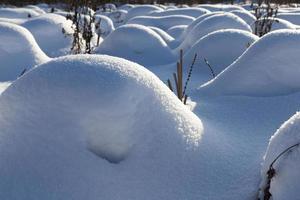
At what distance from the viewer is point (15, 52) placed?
135 inches

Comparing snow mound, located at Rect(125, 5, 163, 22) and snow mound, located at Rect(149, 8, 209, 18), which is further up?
snow mound, located at Rect(149, 8, 209, 18)

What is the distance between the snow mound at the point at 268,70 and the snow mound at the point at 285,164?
3.18 ft

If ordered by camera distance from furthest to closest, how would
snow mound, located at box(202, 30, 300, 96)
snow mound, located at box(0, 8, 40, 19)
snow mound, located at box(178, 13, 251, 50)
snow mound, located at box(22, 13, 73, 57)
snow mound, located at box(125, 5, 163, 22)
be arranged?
snow mound, located at box(125, 5, 163, 22) → snow mound, located at box(0, 8, 40, 19) → snow mound, located at box(22, 13, 73, 57) → snow mound, located at box(178, 13, 251, 50) → snow mound, located at box(202, 30, 300, 96)

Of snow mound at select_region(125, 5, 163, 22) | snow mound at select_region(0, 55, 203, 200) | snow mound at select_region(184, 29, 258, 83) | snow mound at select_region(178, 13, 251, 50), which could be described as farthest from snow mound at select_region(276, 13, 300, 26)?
snow mound at select_region(0, 55, 203, 200)

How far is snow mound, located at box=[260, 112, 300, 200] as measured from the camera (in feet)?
3.78

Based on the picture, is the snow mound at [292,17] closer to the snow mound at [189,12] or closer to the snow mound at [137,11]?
the snow mound at [189,12]

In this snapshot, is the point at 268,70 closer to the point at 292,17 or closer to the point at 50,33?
the point at 50,33

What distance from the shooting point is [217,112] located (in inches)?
83.2

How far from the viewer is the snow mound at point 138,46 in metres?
4.04

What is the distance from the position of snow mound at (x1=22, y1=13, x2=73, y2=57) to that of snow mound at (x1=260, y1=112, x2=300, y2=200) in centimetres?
358

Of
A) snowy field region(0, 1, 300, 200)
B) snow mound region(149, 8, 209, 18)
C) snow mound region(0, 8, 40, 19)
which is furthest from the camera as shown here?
snow mound region(149, 8, 209, 18)

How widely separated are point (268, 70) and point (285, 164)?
119cm

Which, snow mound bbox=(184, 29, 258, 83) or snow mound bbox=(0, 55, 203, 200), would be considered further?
snow mound bbox=(184, 29, 258, 83)

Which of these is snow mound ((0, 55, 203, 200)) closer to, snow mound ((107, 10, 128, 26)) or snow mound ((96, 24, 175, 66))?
snow mound ((96, 24, 175, 66))
